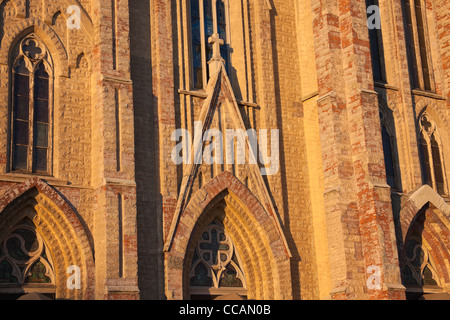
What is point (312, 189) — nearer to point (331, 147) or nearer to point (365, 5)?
point (331, 147)

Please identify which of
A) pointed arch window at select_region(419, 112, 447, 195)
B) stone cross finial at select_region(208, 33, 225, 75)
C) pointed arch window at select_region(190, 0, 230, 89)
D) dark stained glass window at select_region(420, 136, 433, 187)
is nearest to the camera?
stone cross finial at select_region(208, 33, 225, 75)

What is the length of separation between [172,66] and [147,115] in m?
1.64

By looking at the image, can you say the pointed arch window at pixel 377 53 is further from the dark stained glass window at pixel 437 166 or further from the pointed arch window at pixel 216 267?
the pointed arch window at pixel 216 267

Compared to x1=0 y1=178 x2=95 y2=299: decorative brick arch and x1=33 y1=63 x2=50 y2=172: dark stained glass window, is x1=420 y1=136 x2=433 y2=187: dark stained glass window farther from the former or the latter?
x1=33 y1=63 x2=50 y2=172: dark stained glass window

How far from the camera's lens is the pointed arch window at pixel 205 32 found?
70.2ft

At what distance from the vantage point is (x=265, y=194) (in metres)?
20.9

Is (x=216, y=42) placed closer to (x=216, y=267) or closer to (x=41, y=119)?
(x=41, y=119)

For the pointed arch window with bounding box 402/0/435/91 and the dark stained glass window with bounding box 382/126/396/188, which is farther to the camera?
the pointed arch window with bounding box 402/0/435/91

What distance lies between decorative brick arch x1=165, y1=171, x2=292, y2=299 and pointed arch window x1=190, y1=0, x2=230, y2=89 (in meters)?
3.12

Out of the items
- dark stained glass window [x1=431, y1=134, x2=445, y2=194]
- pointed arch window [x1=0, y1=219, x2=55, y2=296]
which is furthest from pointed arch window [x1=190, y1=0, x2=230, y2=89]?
dark stained glass window [x1=431, y1=134, x2=445, y2=194]

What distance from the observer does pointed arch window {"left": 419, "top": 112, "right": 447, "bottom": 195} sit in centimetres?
2378

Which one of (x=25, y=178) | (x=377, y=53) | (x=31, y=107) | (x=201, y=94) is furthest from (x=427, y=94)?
(x=25, y=178)
